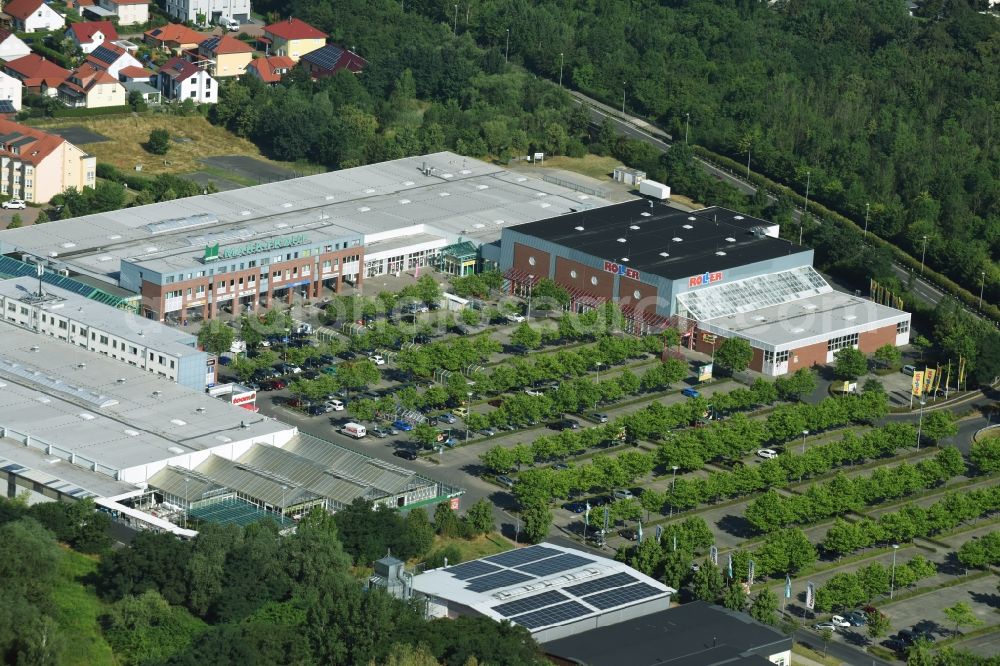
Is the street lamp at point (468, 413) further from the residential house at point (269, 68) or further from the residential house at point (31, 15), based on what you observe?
the residential house at point (31, 15)

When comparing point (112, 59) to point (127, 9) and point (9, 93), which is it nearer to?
point (9, 93)

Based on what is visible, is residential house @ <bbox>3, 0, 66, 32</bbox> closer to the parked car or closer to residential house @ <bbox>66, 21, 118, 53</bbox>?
residential house @ <bbox>66, 21, 118, 53</bbox>

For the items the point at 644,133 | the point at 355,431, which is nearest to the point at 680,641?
the point at 355,431

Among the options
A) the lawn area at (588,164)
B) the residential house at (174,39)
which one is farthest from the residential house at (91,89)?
the lawn area at (588,164)

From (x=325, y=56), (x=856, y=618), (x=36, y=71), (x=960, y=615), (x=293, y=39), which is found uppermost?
(x=293, y=39)

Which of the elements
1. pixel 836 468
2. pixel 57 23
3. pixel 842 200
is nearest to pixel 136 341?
pixel 836 468

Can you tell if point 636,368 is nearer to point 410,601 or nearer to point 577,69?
point 410,601

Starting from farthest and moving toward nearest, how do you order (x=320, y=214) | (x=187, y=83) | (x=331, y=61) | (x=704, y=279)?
1. (x=331, y=61)
2. (x=187, y=83)
3. (x=320, y=214)
4. (x=704, y=279)
